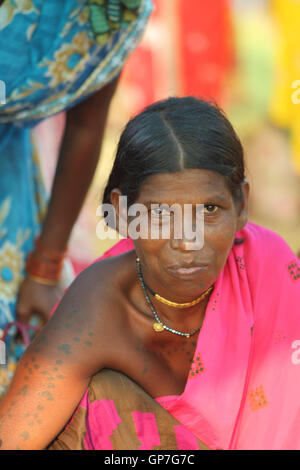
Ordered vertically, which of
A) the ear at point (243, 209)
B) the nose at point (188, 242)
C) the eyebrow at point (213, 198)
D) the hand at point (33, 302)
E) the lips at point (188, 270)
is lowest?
the hand at point (33, 302)

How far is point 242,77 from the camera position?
6.52m

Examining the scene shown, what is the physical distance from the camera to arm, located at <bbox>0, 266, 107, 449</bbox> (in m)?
1.92

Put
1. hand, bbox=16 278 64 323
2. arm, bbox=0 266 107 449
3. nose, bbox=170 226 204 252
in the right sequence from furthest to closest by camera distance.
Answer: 1. hand, bbox=16 278 64 323
2. arm, bbox=0 266 107 449
3. nose, bbox=170 226 204 252

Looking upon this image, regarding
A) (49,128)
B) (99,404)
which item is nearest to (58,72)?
(99,404)

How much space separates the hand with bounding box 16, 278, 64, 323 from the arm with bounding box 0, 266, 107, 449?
2.22ft

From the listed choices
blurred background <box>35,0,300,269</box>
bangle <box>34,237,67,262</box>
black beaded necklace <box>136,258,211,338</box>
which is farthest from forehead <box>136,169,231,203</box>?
blurred background <box>35,0,300,269</box>

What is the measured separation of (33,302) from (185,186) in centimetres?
106

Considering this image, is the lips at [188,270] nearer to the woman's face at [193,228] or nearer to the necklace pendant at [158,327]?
the woman's face at [193,228]

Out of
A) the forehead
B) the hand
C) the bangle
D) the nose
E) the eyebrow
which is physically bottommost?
the hand

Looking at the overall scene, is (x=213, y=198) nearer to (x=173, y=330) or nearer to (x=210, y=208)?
(x=210, y=208)

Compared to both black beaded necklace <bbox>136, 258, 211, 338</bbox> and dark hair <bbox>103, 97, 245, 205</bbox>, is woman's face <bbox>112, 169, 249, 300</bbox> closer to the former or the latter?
dark hair <bbox>103, 97, 245, 205</bbox>

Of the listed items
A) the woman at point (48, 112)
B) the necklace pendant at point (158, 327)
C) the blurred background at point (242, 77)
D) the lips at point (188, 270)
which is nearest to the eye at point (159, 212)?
the lips at point (188, 270)

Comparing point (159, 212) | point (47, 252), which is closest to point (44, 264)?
point (47, 252)

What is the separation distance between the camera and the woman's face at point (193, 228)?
1826 millimetres
